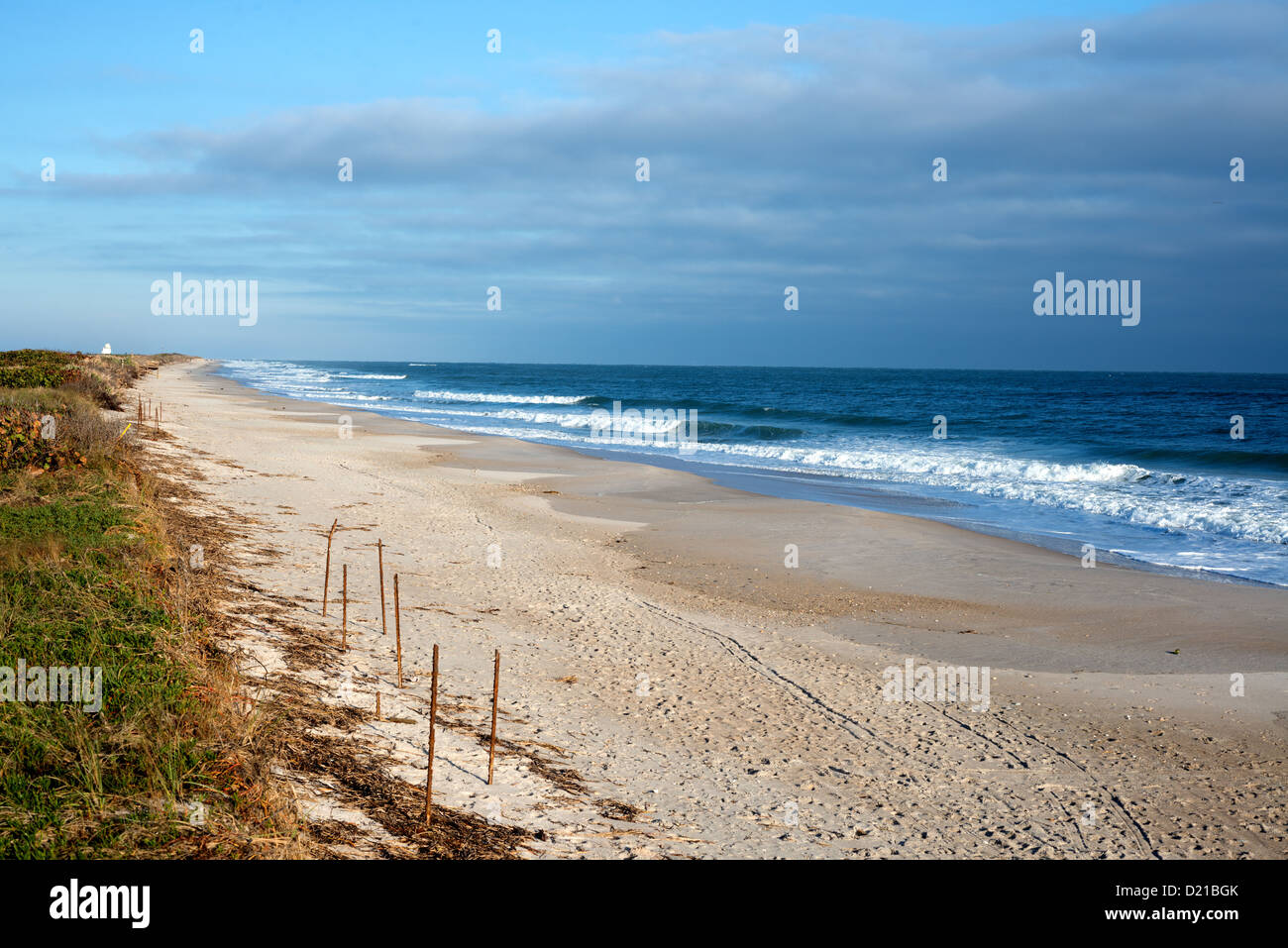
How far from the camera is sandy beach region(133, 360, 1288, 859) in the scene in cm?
483

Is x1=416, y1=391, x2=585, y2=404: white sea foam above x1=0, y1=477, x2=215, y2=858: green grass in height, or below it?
above

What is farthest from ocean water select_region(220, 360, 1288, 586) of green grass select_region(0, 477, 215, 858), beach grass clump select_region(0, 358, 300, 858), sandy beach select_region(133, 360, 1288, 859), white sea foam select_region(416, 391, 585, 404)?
green grass select_region(0, 477, 215, 858)

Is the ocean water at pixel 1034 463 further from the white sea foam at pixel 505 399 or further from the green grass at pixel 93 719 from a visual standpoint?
the green grass at pixel 93 719

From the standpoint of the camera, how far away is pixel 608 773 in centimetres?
531

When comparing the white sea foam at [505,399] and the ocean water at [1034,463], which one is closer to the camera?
the ocean water at [1034,463]

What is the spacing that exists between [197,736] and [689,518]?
1156cm

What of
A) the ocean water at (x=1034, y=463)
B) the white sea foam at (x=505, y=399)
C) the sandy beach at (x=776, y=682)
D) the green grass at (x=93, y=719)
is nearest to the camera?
the green grass at (x=93, y=719)

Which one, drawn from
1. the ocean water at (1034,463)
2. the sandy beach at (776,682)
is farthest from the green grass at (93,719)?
the ocean water at (1034,463)

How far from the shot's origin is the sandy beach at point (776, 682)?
15.8 ft

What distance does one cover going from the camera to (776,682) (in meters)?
7.22

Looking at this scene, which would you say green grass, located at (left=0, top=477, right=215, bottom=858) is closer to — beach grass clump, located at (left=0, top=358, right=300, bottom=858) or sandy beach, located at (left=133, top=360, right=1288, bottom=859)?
beach grass clump, located at (left=0, top=358, right=300, bottom=858)

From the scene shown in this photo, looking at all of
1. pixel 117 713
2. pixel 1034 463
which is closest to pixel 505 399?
pixel 1034 463

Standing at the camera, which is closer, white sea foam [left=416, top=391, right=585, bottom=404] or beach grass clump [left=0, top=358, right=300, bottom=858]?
beach grass clump [left=0, top=358, right=300, bottom=858]

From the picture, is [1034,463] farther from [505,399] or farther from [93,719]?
[505,399]
